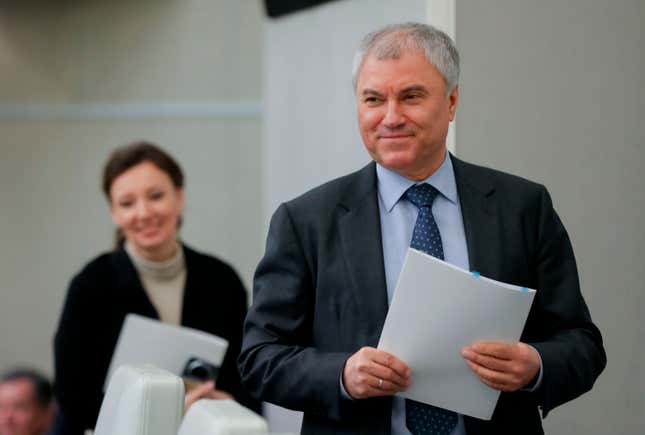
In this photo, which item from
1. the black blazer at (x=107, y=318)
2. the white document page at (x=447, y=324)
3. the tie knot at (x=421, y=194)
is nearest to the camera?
the white document page at (x=447, y=324)

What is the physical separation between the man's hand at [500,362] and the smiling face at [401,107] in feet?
1.27

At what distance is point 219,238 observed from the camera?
812 centimetres

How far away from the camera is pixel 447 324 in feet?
7.06

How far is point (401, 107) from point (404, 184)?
0.58ft

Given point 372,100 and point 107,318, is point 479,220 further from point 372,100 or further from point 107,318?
point 107,318

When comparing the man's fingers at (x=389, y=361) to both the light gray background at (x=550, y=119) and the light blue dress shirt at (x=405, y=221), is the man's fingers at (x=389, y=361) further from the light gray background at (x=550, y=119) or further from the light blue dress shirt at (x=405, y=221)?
the light gray background at (x=550, y=119)

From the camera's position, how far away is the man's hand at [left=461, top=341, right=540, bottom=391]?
83.7 inches

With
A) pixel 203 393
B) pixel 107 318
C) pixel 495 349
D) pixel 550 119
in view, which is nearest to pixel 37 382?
pixel 107 318

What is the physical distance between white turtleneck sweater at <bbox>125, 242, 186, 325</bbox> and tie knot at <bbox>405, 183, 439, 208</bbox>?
183 cm

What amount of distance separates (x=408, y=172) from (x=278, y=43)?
7.27 feet

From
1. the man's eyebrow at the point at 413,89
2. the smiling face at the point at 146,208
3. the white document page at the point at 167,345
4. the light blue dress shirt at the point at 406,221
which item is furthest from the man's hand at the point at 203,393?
the man's eyebrow at the point at 413,89

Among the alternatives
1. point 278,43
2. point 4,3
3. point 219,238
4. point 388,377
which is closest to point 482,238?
point 388,377

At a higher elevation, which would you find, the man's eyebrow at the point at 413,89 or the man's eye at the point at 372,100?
the man's eyebrow at the point at 413,89

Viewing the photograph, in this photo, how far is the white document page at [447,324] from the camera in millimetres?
2102
